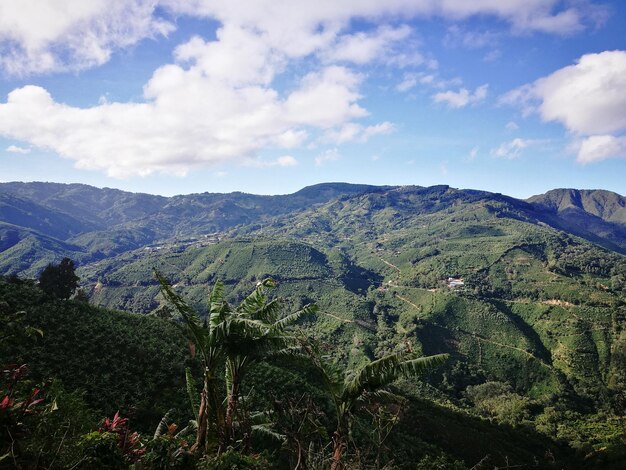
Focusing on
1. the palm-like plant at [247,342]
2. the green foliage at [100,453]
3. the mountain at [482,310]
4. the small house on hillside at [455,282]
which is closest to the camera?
the green foliage at [100,453]

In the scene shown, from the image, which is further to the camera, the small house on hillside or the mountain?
the small house on hillside

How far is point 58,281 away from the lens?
32594mm

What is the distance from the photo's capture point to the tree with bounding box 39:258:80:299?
1253 inches

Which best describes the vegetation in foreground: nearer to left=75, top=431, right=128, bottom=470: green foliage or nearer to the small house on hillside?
left=75, top=431, right=128, bottom=470: green foliage

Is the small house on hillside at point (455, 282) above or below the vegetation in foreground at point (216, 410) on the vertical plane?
below

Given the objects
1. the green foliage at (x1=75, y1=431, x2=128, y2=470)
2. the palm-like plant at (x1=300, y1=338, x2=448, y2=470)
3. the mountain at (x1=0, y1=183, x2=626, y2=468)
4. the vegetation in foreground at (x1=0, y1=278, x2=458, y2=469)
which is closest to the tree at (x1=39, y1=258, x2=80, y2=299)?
the mountain at (x1=0, y1=183, x2=626, y2=468)

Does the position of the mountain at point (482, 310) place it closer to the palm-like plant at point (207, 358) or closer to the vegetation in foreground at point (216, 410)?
the vegetation in foreground at point (216, 410)

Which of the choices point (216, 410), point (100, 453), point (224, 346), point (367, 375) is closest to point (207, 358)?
point (224, 346)

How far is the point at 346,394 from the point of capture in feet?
25.3

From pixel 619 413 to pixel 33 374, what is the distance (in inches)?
3445

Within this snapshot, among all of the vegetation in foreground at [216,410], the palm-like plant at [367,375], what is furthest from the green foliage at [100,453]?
the palm-like plant at [367,375]

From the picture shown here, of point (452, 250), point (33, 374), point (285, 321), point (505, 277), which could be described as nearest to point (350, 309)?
point (505, 277)

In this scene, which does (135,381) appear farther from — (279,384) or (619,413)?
(619,413)

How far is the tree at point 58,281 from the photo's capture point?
104 ft
